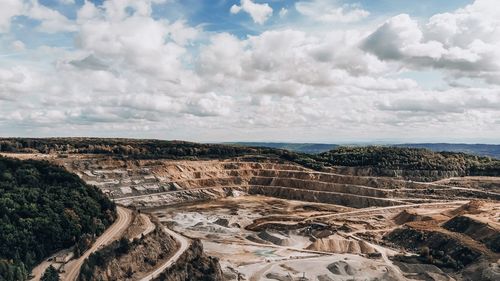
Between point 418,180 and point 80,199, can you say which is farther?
point 418,180

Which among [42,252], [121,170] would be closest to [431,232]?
[42,252]

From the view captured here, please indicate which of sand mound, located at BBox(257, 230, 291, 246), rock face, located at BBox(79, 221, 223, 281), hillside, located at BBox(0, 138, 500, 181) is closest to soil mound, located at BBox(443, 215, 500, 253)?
sand mound, located at BBox(257, 230, 291, 246)

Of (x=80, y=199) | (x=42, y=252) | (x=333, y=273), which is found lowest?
(x=333, y=273)

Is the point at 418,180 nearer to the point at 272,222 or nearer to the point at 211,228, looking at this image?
the point at 272,222

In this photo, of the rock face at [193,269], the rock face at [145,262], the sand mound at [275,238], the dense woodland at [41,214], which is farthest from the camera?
the sand mound at [275,238]

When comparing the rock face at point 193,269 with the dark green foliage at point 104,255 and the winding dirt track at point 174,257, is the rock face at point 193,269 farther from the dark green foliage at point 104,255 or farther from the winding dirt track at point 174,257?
the dark green foliage at point 104,255

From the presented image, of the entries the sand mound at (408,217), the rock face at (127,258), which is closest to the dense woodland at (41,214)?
the rock face at (127,258)
